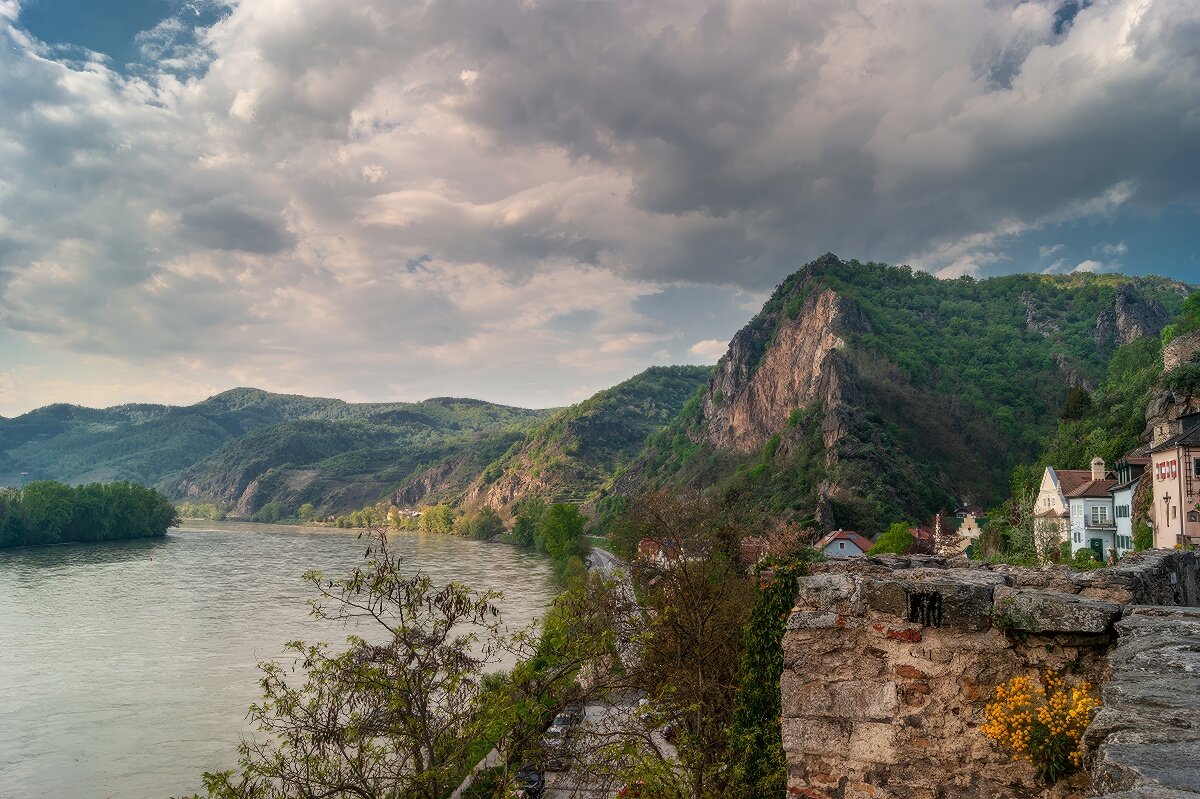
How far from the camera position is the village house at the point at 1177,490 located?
2992 centimetres

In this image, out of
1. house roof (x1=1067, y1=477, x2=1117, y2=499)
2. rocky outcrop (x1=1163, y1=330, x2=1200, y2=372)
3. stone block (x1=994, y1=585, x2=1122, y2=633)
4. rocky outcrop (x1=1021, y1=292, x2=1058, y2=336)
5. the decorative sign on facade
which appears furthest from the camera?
rocky outcrop (x1=1021, y1=292, x2=1058, y2=336)

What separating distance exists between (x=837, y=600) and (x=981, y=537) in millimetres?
52058

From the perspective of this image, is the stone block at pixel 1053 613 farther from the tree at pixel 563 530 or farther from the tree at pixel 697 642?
the tree at pixel 563 530

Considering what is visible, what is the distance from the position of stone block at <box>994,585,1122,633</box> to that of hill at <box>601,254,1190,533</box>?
6292cm

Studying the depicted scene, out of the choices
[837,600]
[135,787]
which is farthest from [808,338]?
[837,600]

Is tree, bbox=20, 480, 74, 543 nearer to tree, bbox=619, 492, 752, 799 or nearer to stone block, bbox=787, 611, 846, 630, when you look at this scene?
tree, bbox=619, 492, 752, 799

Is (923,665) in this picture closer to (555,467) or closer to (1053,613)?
(1053,613)

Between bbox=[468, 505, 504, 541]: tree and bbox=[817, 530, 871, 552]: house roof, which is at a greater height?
bbox=[817, 530, 871, 552]: house roof

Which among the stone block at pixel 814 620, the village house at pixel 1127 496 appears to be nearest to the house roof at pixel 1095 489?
the village house at pixel 1127 496

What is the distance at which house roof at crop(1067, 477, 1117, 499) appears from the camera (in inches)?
1603

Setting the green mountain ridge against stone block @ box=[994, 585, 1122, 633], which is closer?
stone block @ box=[994, 585, 1122, 633]

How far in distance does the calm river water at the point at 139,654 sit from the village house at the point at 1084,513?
31269 mm

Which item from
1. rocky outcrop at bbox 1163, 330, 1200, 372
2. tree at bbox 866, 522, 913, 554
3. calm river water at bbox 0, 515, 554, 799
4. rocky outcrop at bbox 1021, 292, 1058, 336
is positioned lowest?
calm river water at bbox 0, 515, 554, 799

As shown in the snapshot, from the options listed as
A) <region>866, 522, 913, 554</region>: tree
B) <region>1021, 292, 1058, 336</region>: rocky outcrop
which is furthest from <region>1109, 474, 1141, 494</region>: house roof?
<region>1021, 292, 1058, 336</region>: rocky outcrop
